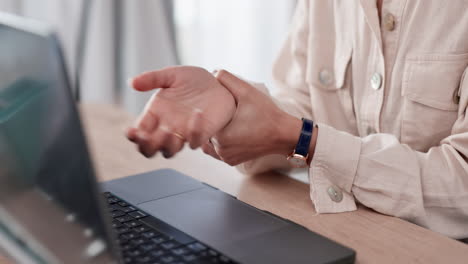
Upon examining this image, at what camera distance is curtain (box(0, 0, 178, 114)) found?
2.30 metres

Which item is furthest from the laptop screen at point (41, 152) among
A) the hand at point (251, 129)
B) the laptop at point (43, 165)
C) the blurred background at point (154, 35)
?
the blurred background at point (154, 35)

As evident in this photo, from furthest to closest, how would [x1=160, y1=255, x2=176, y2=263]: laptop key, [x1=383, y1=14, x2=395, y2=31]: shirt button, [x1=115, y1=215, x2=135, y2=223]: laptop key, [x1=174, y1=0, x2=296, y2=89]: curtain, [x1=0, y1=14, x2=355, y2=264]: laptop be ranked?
[x1=174, y1=0, x2=296, y2=89]: curtain
[x1=383, y1=14, x2=395, y2=31]: shirt button
[x1=115, y1=215, x2=135, y2=223]: laptop key
[x1=160, y1=255, x2=176, y2=263]: laptop key
[x1=0, y1=14, x2=355, y2=264]: laptop

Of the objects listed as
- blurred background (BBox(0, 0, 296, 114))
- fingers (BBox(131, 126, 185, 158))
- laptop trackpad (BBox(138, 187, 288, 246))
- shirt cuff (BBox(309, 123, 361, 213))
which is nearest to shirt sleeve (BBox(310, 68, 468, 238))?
shirt cuff (BBox(309, 123, 361, 213))

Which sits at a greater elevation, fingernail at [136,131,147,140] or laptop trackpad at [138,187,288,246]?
fingernail at [136,131,147,140]

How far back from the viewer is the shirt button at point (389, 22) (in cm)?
88

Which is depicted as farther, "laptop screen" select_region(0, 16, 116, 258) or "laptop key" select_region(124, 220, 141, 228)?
"laptop key" select_region(124, 220, 141, 228)

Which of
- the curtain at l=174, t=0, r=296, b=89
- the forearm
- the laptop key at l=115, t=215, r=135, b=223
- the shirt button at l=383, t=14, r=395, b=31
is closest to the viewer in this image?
the laptop key at l=115, t=215, r=135, b=223

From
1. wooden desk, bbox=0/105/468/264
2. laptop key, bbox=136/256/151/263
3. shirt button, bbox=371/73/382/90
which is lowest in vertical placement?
wooden desk, bbox=0/105/468/264

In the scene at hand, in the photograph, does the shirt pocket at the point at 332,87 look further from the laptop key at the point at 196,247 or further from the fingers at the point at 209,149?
the laptop key at the point at 196,247

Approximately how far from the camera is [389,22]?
879mm

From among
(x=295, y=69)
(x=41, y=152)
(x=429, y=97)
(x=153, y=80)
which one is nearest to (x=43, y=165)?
(x=41, y=152)

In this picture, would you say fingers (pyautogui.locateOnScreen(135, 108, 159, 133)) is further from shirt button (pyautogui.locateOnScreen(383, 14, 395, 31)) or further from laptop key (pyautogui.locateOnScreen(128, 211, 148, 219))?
shirt button (pyautogui.locateOnScreen(383, 14, 395, 31))

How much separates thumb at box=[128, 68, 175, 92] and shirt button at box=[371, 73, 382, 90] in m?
0.37

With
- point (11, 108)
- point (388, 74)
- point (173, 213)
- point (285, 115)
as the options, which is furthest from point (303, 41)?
point (11, 108)
